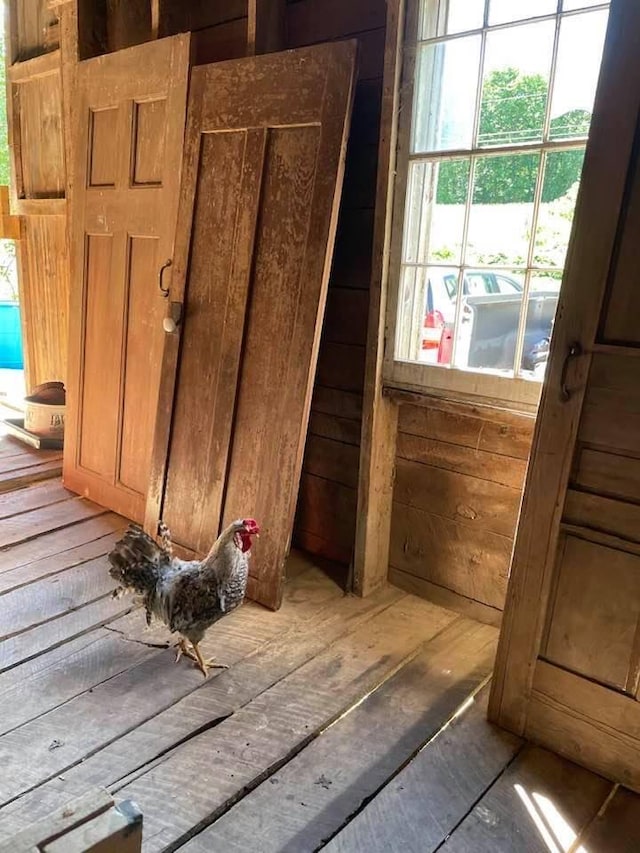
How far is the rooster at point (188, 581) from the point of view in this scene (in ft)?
6.16

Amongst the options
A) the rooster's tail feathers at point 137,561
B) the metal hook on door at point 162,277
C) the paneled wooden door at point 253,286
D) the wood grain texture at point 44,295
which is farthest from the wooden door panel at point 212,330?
the wood grain texture at point 44,295

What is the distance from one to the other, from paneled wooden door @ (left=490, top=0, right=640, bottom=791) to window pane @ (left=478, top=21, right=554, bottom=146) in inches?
15.3

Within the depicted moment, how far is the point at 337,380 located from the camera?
7.91 feet

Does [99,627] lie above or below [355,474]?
below

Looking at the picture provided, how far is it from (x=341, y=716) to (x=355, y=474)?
0.93 meters

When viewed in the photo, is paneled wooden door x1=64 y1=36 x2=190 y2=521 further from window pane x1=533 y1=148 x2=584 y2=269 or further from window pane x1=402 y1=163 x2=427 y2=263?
window pane x1=533 y1=148 x2=584 y2=269

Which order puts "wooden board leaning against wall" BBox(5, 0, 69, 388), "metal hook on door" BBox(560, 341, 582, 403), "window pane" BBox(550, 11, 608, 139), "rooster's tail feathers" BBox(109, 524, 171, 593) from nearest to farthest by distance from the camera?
"metal hook on door" BBox(560, 341, 582, 403) → "window pane" BBox(550, 11, 608, 139) → "rooster's tail feathers" BBox(109, 524, 171, 593) → "wooden board leaning against wall" BBox(5, 0, 69, 388)

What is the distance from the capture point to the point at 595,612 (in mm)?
1558

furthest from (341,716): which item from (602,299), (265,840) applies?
(602,299)

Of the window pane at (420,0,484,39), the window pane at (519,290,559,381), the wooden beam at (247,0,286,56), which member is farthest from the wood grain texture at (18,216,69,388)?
the window pane at (519,290,559,381)

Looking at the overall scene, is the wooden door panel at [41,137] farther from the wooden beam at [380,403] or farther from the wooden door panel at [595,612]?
the wooden door panel at [595,612]

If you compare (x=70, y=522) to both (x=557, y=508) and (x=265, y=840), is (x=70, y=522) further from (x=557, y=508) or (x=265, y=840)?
(x=557, y=508)

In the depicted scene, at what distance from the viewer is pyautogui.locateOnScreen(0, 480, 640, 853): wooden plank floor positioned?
1.41m

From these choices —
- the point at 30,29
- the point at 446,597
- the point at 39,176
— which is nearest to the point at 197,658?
the point at 446,597
